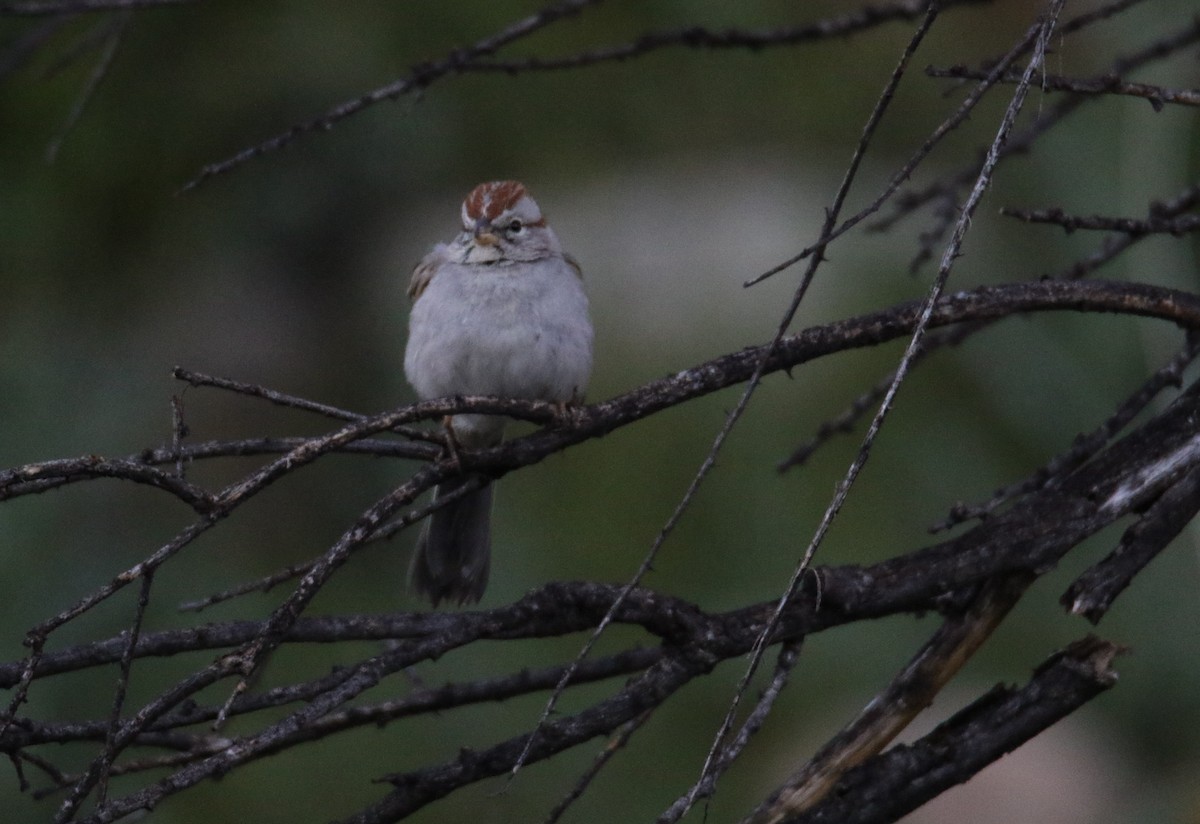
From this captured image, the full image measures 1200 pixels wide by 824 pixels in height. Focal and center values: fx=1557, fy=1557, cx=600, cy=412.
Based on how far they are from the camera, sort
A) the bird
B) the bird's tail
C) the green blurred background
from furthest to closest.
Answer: the green blurred background → the bird's tail → the bird

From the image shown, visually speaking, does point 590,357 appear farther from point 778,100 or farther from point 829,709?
point 778,100

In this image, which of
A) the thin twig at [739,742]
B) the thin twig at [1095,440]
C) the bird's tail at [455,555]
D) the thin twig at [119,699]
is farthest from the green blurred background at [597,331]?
the thin twig at [119,699]

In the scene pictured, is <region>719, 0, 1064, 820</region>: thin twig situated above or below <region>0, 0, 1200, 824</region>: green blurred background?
below

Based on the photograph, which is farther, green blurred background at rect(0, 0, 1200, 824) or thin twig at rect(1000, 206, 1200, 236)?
green blurred background at rect(0, 0, 1200, 824)

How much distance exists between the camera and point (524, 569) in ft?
19.2

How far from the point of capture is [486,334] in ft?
13.6

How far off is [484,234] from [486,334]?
36cm

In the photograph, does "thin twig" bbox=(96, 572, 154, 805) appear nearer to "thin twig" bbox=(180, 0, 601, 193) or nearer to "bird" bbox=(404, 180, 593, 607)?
"thin twig" bbox=(180, 0, 601, 193)

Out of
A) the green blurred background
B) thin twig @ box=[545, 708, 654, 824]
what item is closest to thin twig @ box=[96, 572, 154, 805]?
thin twig @ box=[545, 708, 654, 824]

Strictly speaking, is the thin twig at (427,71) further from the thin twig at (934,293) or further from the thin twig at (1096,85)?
the thin twig at (934,293)

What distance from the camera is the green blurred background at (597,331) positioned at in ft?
17.8

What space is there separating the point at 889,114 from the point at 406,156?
Result: 2083 mm

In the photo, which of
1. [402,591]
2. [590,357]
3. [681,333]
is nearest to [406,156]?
[681,333]

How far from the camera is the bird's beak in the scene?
433 centimetres
